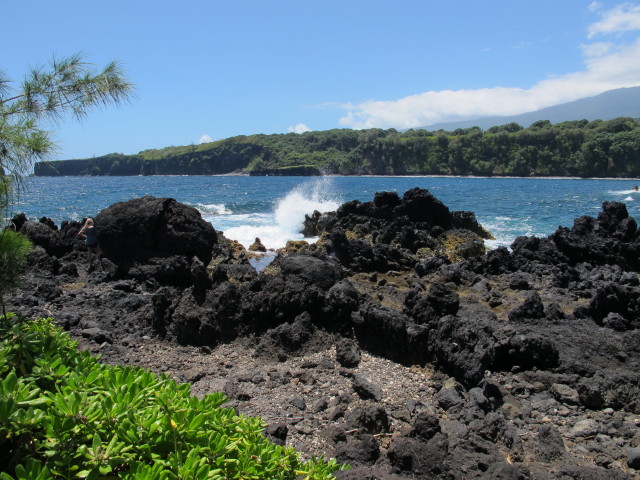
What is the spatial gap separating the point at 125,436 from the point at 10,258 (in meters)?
2.63

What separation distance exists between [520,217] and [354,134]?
416 ft

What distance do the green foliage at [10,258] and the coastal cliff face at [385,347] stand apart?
266 centimetres

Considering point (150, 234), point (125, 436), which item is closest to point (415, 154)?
point (150, 234)

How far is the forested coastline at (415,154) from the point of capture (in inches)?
3853

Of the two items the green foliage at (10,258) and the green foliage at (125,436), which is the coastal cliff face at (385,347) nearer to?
the green foliage at (125,436)

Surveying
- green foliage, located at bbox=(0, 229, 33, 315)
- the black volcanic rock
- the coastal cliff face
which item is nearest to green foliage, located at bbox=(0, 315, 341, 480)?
green foliage, located at bbox=(0, 229, 33, 315)

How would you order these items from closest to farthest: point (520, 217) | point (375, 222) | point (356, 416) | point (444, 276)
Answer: point (356, 416), point (444, 276), point (375, 222), point (520, 217)

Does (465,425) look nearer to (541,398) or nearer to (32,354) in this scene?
(541,398)

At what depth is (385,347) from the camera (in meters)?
7.62

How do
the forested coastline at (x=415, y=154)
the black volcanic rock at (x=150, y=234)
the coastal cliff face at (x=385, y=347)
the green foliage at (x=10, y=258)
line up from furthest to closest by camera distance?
the forested coastline at (x=415, y=154)
the black volcanic rock at (x=150, y=234)
the coastal cliff face at (x=385, y=347)
the green foliage at (x=10, y=258)

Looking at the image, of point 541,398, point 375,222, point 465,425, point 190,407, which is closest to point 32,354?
point 190,407

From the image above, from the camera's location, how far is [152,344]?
8070 mm

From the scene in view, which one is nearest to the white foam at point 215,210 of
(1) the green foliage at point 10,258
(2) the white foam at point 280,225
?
(2) the white foam at point 280,225

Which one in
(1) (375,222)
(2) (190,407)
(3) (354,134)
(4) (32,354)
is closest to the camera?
(2) (190,407)
